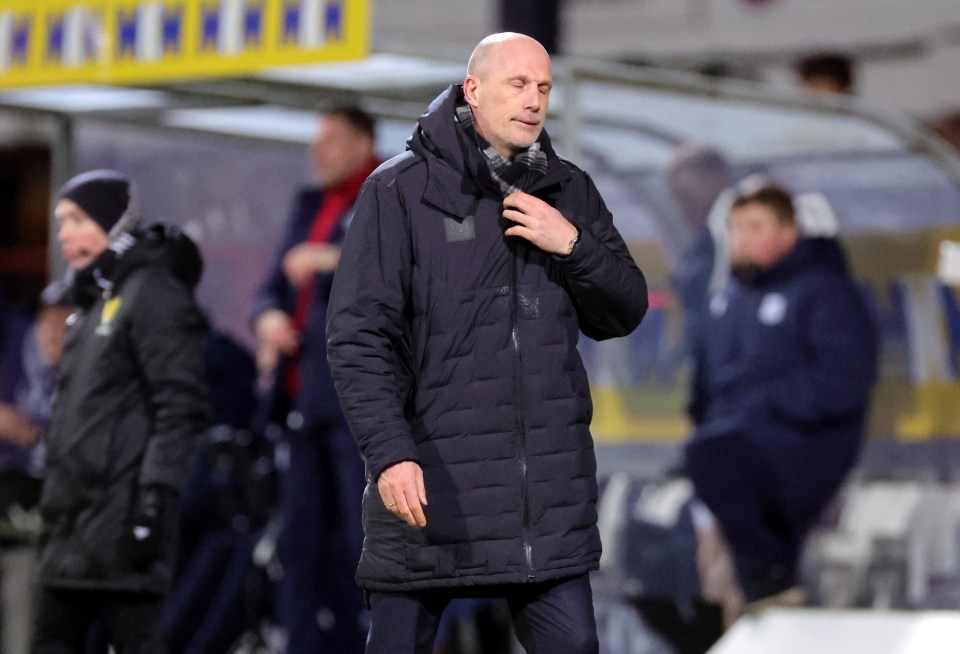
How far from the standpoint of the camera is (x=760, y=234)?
6.66 metres

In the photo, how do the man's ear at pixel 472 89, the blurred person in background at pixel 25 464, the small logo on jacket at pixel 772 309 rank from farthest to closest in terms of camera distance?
the blurred person in background at pixel 25 464 < the small logo on jacket at pixel 772 309 < the man's ear at pixel 472 89

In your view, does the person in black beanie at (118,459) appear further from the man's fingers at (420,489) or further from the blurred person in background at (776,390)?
the blurred person in background at (776,390)

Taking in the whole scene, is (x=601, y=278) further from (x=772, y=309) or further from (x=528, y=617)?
(x=772, y=309)

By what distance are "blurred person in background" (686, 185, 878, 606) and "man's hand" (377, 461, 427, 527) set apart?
9.46ft

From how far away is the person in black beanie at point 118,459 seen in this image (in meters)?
5.14

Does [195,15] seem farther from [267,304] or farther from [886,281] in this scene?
[886,281]

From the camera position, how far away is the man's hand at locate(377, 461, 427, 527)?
3852 mm

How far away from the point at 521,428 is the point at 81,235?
192 centimetres

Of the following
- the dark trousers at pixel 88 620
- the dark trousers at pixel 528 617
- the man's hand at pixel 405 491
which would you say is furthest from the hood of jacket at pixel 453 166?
the dark trousers at pixel 88 620

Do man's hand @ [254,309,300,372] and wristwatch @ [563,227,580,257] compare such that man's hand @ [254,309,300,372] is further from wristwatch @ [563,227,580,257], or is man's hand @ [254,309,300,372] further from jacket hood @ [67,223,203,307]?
wristwatch @ [563,227,580,257]

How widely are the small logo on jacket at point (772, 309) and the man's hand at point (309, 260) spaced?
5.02ft

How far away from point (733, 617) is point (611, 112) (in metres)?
1.88

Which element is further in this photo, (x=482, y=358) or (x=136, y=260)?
(x=136, y=260)

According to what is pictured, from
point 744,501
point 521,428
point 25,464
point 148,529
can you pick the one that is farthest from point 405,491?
point 25,464
